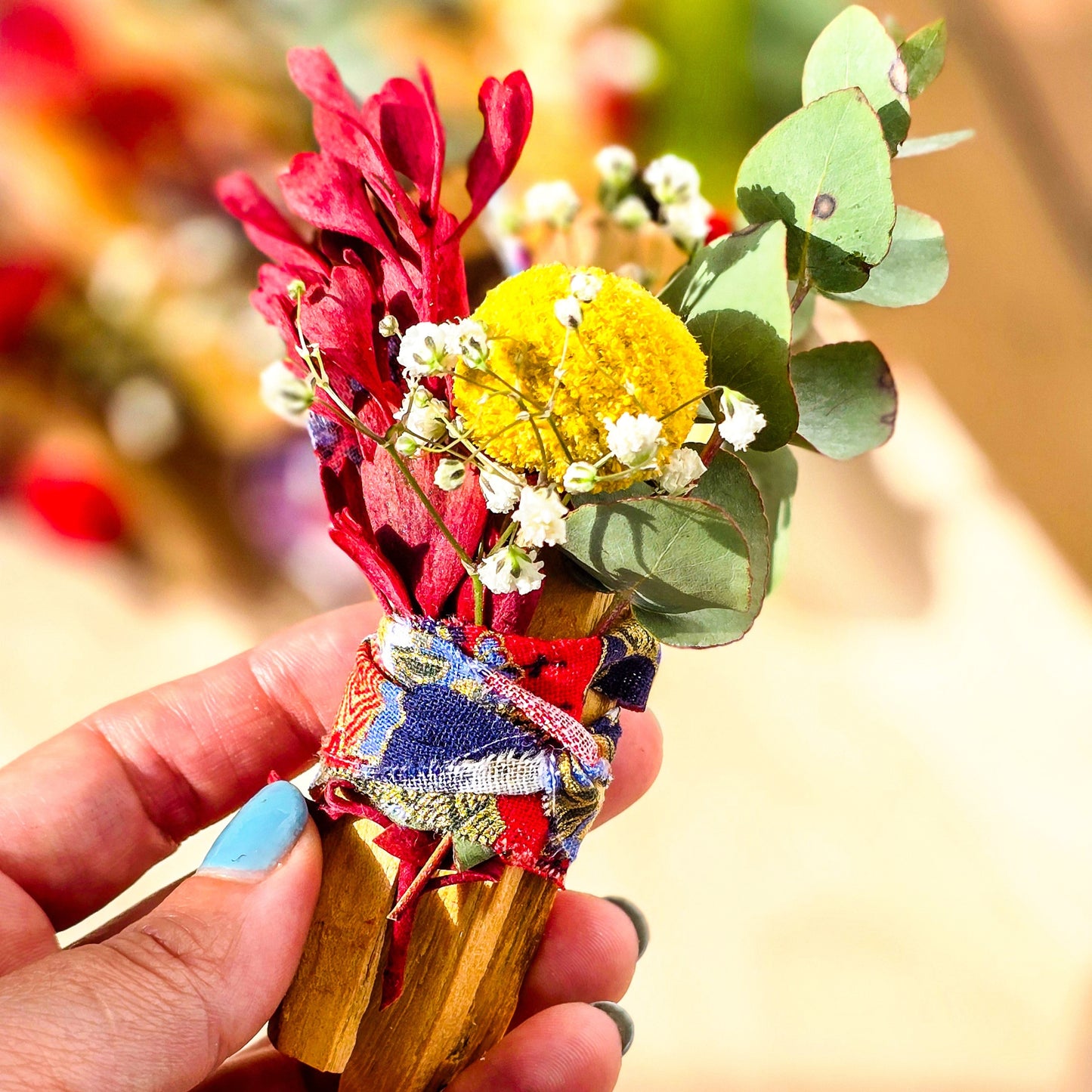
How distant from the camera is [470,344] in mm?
307

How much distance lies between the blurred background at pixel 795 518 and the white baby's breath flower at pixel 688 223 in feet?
0.97

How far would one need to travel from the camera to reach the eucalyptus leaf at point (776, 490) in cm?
44

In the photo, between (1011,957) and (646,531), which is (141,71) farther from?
(1011,957)

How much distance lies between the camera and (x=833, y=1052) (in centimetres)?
74

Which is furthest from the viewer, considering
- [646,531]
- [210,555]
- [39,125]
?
[210,555]

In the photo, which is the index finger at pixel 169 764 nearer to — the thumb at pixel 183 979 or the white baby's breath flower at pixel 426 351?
the thumb at pixel 183 979

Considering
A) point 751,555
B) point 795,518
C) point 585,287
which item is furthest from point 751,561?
point 795,518

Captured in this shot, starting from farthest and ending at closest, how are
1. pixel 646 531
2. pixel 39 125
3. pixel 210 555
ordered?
1. pixel 210 555
2. pixel 39 125
3. pixel 646 531

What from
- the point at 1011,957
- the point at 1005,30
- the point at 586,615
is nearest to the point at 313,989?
the point at 586,615

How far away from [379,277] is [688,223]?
164mm

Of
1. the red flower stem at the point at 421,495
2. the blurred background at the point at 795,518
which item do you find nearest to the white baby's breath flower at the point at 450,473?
the red flower stem at the point at 421,495

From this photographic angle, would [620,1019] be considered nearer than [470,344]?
No

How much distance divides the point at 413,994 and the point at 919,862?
1.77 ft

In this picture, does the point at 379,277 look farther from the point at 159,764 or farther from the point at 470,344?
the point at 159,764
